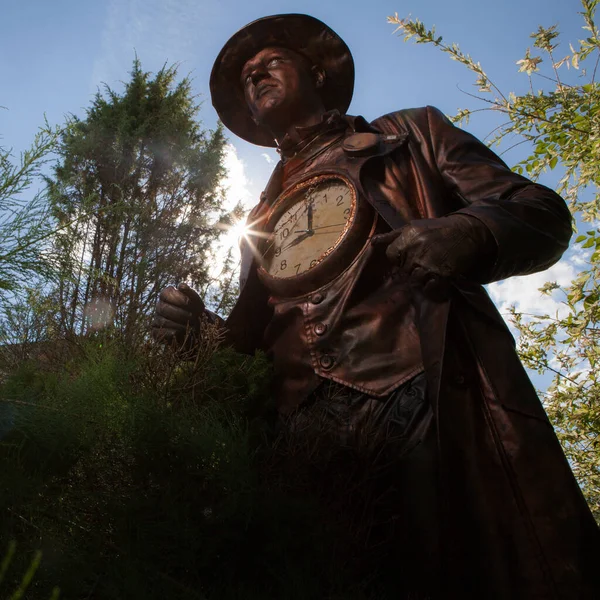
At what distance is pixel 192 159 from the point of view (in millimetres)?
12391

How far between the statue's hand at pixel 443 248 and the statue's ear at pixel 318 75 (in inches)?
64.4

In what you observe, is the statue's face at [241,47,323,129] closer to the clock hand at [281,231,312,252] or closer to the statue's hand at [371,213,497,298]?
the clock hand at [281,231,312,252]

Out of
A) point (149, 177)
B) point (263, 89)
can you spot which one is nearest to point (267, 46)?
point (263, 89)

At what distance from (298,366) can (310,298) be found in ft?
0.87

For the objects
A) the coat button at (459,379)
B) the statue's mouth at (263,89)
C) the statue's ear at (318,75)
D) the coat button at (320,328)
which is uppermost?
the statue's ear at (318,75)

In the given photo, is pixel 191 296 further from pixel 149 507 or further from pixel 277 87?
pixel 149 507

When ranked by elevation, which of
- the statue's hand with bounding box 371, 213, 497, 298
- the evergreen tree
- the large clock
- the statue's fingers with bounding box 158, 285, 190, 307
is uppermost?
the evergreen tree

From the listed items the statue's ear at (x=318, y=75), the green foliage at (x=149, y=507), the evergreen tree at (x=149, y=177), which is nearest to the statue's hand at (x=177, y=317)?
the green foliage at (x=149, y=507)

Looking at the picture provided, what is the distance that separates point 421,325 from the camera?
1.91 metres

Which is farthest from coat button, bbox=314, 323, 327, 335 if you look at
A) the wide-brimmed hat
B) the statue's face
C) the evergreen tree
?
the evergreen tree

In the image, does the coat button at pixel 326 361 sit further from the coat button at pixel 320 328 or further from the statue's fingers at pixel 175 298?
the statue's fingers at pixel 175 298

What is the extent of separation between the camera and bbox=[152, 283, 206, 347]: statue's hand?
2.39 metres

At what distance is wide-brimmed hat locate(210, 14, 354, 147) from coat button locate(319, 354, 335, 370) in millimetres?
1644

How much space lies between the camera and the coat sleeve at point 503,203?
1.89 m
